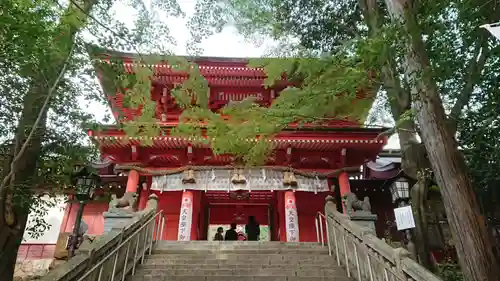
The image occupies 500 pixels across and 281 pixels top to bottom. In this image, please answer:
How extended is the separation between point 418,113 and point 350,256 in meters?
2.87

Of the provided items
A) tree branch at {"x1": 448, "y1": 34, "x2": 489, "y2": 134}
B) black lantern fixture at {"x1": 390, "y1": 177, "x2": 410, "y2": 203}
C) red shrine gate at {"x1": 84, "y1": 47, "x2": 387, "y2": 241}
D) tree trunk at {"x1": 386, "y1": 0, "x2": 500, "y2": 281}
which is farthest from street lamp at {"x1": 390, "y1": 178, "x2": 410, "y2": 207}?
tree trunk at {"x1": 386, "y1": 0, "x2": 500, "y2": 281}

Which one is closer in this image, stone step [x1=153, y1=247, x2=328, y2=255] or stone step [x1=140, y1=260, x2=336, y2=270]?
stone step [x1=140, y1=260, x2=336, y2=270]

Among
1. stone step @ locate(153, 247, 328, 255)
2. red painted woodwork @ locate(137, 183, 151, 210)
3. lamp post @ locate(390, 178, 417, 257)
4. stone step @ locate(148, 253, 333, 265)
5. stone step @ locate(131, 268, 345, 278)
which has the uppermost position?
red painted woodwork @ locate(137, 183, 151, 210)

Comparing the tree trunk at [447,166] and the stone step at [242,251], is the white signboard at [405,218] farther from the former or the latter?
the tree trunk at [447,166]

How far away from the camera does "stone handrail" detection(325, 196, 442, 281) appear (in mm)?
4027

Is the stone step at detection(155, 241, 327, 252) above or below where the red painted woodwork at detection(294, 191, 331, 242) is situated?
below

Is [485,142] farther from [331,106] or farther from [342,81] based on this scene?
[342,81]

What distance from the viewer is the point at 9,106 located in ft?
21.0

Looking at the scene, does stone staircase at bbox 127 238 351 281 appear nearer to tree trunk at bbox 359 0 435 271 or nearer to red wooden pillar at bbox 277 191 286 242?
tree trunk at bbox 359 0 435 271

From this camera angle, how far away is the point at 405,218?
22.6ft

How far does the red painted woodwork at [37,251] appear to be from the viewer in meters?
11.7

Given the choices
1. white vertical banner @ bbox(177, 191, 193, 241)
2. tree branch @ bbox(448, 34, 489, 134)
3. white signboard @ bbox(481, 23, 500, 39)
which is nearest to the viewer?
white signboard @ bbox(481, 23, 500, 39)

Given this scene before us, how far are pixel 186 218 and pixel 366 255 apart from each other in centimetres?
608

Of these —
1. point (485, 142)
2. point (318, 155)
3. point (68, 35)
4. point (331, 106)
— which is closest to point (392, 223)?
point (318, 155)
